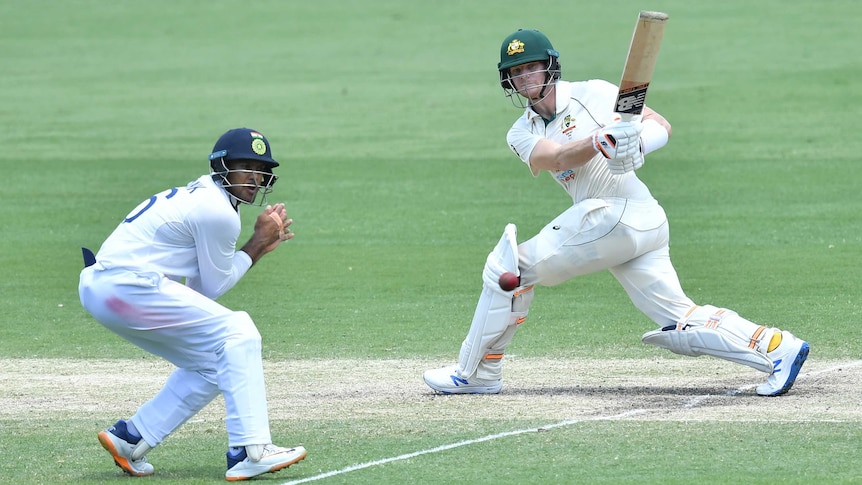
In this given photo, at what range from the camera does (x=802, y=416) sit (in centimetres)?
816

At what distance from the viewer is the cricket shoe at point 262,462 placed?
7039 millimetres

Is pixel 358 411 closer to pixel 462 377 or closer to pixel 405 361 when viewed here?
pixel 462 377

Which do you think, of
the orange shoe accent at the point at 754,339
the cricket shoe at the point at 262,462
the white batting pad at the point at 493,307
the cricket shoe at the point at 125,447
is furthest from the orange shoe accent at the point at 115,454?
the orange shoe accent at the point at 754,339

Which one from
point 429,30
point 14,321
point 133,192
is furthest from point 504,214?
point 429,30

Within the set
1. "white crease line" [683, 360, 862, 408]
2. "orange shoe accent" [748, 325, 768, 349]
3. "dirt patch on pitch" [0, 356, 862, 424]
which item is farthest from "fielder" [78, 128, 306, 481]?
"orange shoe accent" [748, 325, 768, 349]

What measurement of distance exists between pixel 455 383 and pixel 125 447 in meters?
2.52

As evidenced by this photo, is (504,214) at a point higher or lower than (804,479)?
lower

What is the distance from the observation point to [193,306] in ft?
23.7

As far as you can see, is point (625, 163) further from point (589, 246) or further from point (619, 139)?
point (589, 246)

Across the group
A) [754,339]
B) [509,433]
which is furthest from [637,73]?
[509,433]

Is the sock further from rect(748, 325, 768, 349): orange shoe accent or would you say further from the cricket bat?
the cricket bat

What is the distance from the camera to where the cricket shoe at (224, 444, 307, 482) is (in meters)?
7.04

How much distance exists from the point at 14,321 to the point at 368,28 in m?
27.3

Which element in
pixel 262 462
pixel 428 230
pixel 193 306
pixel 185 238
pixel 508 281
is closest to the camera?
pixel 262 462
